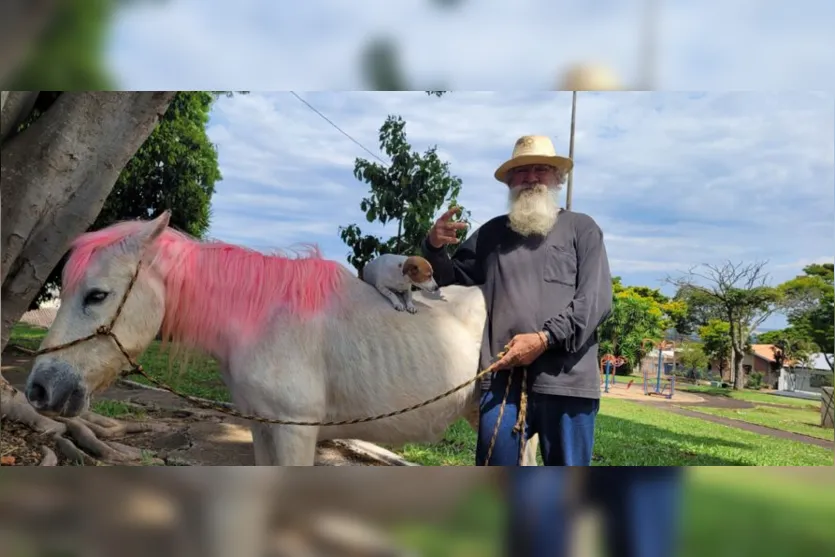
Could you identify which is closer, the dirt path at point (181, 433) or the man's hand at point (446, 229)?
the man's hand at point (446, 229)

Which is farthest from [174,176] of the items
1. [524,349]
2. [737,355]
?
[737,355]

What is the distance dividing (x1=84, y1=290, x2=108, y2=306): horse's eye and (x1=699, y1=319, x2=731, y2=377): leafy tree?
221 cm

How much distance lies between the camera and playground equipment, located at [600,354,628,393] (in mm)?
2176

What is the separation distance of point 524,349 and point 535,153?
0.69 meters

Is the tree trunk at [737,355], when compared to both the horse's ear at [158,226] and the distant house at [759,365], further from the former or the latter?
the horse's ear at [158,226]

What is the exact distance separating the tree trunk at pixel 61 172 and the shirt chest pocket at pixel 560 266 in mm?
1589

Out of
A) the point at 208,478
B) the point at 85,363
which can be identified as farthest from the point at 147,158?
the point at 208,478

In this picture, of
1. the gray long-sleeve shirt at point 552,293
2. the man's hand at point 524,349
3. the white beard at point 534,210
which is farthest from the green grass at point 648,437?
the white beard at point 534,210

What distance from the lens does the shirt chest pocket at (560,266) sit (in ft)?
6.47

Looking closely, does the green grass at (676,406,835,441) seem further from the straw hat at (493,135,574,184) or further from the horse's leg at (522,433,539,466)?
the straw hat at (493,135,574,184)

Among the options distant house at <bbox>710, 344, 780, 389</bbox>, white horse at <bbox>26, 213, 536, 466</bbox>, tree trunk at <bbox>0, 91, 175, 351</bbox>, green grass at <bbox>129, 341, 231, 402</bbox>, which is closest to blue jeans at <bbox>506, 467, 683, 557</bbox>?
white horse at <bbox>26, 213, 536, 466</bbox>

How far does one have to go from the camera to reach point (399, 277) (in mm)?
2012

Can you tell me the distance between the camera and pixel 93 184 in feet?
7.29

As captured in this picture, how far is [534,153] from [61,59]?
66.1 inches
